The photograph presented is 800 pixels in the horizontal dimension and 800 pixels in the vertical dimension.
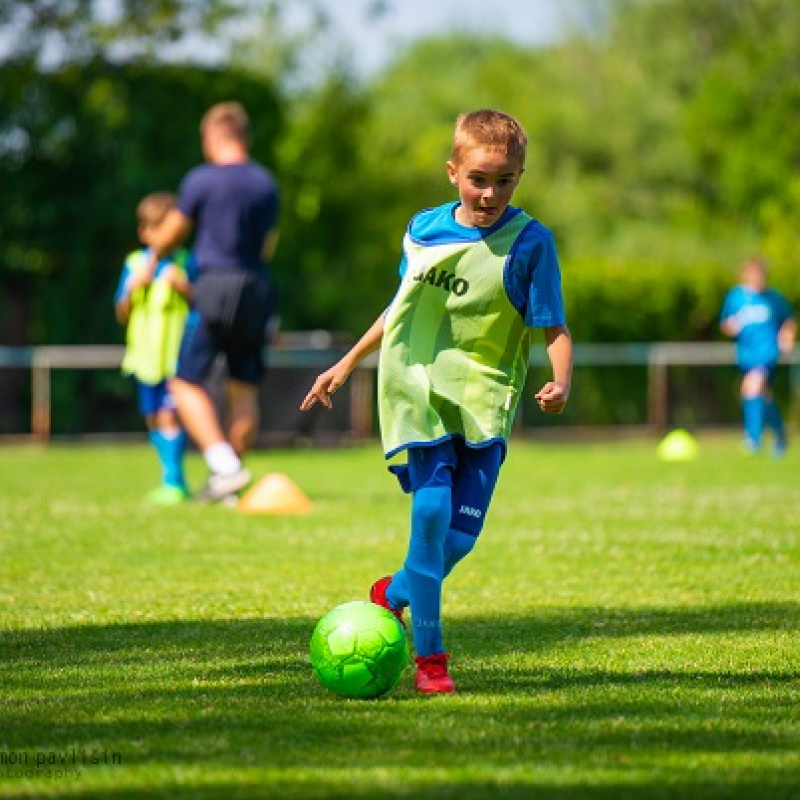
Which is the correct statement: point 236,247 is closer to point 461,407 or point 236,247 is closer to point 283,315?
point 461,407

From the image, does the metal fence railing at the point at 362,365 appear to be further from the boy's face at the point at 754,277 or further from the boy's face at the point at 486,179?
the boy's face at the point at 486,179

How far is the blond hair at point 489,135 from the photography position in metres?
6.12

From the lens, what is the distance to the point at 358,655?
575 cm

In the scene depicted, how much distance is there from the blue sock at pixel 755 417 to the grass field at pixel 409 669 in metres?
8.77

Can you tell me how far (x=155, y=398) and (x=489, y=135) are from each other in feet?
28.2

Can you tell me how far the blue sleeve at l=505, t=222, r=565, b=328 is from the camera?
20.6 feet

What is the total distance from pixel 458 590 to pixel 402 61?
75.1 metres

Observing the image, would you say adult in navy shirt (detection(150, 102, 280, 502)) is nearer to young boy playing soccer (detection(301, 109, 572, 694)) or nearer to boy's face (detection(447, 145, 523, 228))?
young boy playing soccer (detection(301, 109, 572, 694))

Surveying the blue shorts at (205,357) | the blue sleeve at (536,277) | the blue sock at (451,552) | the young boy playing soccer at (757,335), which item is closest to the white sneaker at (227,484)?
the blue shorts at (205,357)

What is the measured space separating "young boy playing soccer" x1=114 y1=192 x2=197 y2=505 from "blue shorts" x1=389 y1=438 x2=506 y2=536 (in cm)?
774

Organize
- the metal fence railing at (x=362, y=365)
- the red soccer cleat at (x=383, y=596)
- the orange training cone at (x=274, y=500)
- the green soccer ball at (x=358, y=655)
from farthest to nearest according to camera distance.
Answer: the metal fence railing at (x=362, y=365) < the orange training cone at (x=274, y=500) < the red soccer cleat at (x=383, y=596) < the green soccer ball at (x=358, y=655)

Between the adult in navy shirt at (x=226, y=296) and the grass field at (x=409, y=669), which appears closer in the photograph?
the grass field at (x=409, y=669)

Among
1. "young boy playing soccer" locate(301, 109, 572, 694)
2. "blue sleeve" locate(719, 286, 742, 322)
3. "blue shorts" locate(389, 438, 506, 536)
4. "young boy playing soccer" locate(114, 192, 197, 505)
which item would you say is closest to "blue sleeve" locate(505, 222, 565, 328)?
"young boy playing soccer" locate(301, 109, 572, 694)

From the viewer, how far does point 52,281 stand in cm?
2539
